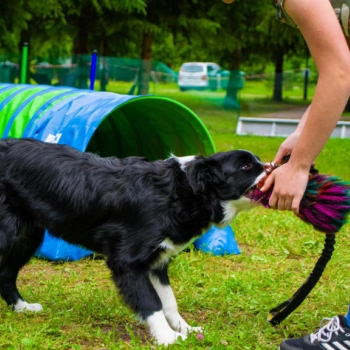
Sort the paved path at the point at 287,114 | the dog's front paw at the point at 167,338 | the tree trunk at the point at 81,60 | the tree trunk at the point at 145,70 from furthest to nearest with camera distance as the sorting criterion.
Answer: the paved path at the point at 287,114 → the tree trunk at the point at 145,70 → the tree trunk at the point at 81,60 → the dog's front paw at the point at 167,338

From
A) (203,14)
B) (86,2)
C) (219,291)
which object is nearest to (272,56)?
(203,14)

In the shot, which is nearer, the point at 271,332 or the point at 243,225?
the point at 271,332

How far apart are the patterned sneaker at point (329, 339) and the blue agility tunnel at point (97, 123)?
2617 mm

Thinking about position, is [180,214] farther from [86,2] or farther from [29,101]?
[86,2]

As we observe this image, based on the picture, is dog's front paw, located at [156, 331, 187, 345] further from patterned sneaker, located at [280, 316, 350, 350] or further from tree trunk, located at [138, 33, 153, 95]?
tree trunk, located at [138, 33, 153, 95]

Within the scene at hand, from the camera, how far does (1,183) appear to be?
13.5 ft

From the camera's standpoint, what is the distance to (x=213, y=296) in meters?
4.70

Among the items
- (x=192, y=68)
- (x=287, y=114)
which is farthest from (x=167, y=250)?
(x=192, y=68)

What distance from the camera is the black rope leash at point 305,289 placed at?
12.3 feet

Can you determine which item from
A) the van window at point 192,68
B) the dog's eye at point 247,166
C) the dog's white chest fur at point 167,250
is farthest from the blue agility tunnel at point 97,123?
the van window at point 192,68

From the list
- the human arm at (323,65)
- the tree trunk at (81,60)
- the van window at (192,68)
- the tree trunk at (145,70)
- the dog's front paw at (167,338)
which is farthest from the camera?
the van window at (192,68)

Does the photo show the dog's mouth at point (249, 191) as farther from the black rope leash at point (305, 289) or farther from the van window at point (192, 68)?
the van window at point (192, 68)

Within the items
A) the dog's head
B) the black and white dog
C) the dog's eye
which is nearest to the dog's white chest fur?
the black and white dog

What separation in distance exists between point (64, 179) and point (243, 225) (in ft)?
11.0
